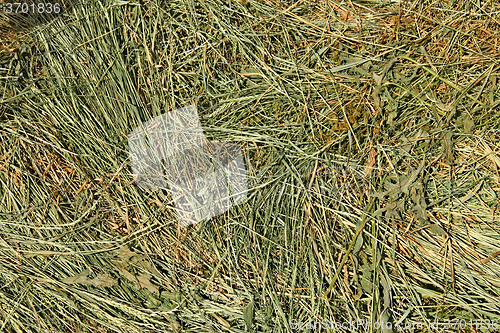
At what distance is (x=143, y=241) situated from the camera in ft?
5.35

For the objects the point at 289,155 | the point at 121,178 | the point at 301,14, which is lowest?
the point at 289,155

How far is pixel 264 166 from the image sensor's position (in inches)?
63.9

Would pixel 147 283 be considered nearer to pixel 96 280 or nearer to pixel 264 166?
pixel 96 280

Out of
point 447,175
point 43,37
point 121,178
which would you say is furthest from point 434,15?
point 43,37

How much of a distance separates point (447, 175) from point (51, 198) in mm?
Answer: 1882

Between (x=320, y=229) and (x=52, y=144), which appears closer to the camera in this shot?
(x=320, y=229)

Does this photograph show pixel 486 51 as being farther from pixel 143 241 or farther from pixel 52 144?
pixel 52 144

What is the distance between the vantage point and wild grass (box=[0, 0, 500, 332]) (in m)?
1.56
